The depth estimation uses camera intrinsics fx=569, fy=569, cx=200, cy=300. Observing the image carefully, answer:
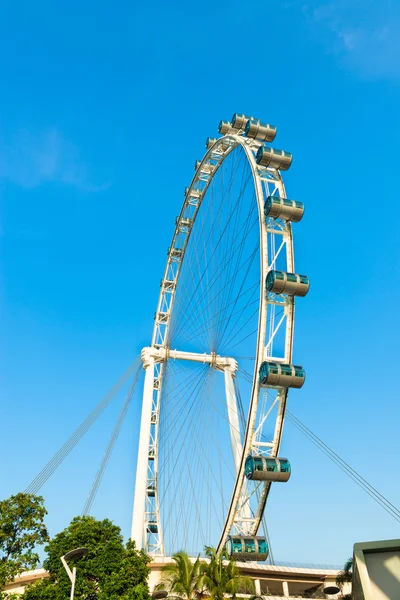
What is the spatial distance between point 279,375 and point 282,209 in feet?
35.2

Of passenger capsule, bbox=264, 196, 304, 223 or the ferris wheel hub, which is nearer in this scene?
passenger capsule, bbox=264, 196, 304, 223

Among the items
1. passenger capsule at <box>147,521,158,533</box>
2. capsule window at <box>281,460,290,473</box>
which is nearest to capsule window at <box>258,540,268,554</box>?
capsule window at <box>281,460,290,473</box>

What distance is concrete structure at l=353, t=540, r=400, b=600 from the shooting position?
1130 centimetres

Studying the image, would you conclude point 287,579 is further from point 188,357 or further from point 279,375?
point 279,375

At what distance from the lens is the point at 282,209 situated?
35.9 m

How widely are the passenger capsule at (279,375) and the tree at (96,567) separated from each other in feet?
39.6

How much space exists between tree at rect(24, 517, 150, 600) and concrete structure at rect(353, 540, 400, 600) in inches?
801

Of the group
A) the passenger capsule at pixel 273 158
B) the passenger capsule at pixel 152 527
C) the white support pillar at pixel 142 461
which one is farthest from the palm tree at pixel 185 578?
the passenger capsule at pixel 273 158

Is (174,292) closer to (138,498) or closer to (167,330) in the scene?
(167,330)

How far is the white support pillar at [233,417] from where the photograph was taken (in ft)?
129

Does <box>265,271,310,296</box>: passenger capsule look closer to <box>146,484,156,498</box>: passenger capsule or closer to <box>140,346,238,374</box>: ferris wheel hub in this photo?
<box>140,346,238,374</box>: ferris wheel hub

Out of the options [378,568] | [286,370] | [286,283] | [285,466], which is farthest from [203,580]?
[378,568]

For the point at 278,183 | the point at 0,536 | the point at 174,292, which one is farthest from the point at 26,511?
the point at 174,292

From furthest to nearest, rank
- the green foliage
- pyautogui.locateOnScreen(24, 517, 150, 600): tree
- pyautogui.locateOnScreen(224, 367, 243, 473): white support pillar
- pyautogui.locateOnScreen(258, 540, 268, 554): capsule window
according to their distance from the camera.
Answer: pyautogui.locateOnScreen(224, 367, 243, 473): white support pillar, pyautogui.locateOnScreen(258, 540, 268, 554): capsule window, pyautogui.locateOnScreen(24, 517, 150, 600): tree, the green foliage
